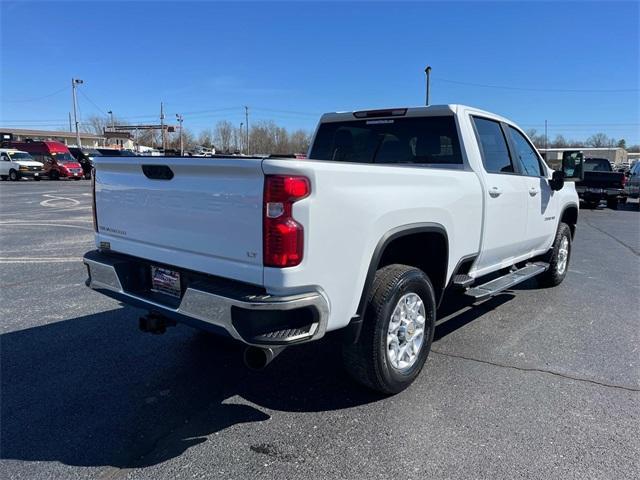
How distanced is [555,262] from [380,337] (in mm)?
4279

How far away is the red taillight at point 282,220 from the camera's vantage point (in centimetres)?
256

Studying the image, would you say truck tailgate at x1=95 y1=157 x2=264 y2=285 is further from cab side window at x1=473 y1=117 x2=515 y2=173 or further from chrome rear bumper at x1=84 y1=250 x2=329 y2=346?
cab side window at x1=473 y1=117 x2=515 y2=173

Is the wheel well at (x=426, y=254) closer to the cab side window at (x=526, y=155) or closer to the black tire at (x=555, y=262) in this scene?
the cab side window at (x=526, y=155)

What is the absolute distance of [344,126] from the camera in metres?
5.07

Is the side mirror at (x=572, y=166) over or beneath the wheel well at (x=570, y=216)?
over

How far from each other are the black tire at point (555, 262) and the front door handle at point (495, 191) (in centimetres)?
234

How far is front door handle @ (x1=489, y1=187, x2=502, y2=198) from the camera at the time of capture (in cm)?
438

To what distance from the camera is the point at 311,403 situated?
135 inches

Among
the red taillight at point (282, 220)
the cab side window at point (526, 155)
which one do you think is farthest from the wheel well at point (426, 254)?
the cab side window at point (526, 155)

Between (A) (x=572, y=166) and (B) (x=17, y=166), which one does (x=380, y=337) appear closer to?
(A) (x=572, y=166)

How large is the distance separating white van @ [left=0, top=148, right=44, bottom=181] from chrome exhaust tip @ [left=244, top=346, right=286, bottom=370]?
3607cm

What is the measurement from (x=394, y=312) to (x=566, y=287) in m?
4.45

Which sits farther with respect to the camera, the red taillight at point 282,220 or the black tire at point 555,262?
the black tire at point 555,262

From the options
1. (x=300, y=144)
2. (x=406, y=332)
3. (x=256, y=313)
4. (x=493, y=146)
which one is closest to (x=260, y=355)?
(x=256, y=313)
